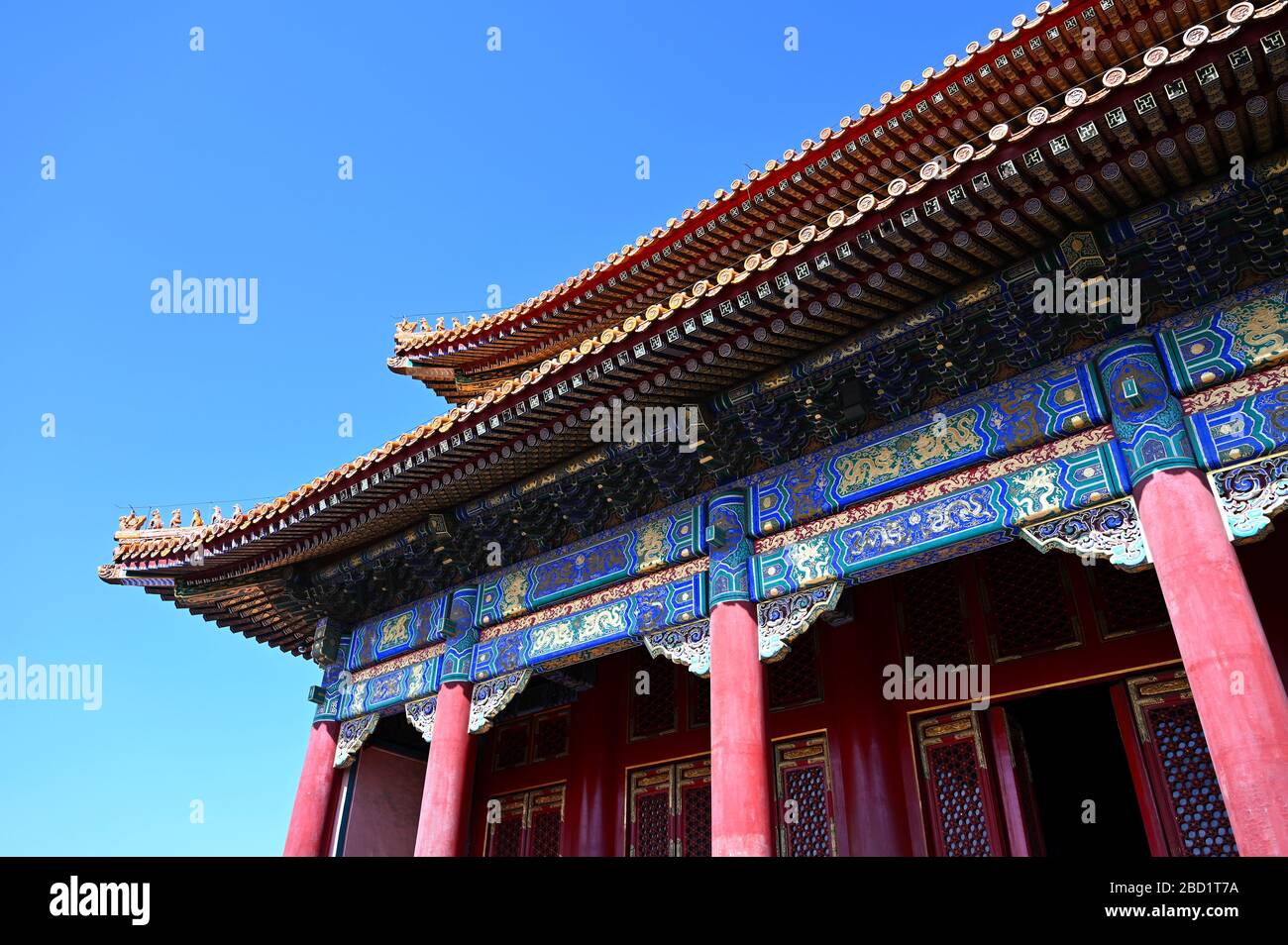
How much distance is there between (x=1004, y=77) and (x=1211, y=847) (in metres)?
5.91

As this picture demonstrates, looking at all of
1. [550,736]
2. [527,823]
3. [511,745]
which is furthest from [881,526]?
[511,745]

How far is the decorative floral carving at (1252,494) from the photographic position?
464 cm

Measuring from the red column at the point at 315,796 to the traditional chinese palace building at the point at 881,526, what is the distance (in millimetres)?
36

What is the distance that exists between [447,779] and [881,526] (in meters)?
4.12

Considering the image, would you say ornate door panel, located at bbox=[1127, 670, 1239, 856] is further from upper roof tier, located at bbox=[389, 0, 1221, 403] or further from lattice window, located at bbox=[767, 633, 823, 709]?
upper roof tier, located at bbox=[389, 0, 1221, 403]

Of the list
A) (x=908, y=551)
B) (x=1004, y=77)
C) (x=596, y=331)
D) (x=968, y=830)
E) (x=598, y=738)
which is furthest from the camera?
(x=596, y=331)

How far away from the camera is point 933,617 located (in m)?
7.77

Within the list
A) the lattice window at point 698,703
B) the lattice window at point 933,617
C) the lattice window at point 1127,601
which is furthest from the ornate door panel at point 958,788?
the lattice window at point 698,703

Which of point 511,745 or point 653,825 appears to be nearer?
point 653,825

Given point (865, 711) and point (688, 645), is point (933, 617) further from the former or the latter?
point (688, 645)

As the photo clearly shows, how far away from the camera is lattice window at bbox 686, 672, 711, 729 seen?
864 cm

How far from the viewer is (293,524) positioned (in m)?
8.18

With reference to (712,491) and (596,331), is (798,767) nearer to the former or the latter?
(712,491)
